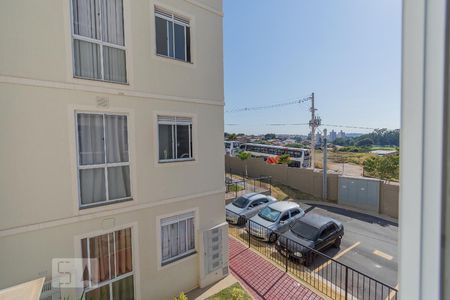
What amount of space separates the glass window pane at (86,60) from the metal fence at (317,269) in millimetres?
6428

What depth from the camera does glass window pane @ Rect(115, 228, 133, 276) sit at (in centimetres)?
478

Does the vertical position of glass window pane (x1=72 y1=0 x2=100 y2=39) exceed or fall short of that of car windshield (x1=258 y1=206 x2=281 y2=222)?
it exceeds it

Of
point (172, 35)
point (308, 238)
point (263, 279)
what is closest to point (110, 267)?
point (263, 279)

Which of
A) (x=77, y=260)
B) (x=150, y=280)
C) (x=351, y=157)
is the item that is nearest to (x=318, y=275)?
(x=150, y=280)

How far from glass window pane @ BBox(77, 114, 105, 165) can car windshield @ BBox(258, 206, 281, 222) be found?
7.05 meters

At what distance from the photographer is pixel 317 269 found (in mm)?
7246

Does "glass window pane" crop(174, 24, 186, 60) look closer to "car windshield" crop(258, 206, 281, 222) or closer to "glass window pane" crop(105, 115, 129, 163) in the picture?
"glass window pane" crop(105, 115, 129, 163)

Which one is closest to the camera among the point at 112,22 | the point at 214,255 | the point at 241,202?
the point at 112,22

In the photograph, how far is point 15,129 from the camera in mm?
3648

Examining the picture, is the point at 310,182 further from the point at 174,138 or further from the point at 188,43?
the point at 188,43

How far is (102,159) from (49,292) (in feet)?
7.81

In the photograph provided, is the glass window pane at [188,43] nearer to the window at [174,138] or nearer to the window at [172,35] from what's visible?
the window at [172,35]

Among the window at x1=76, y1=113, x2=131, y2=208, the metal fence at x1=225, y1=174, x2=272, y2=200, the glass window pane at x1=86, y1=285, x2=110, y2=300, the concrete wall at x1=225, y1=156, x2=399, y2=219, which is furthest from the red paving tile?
the concrete wall at x1=225, y1=156, x2=399, y2=219

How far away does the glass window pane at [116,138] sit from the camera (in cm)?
463
